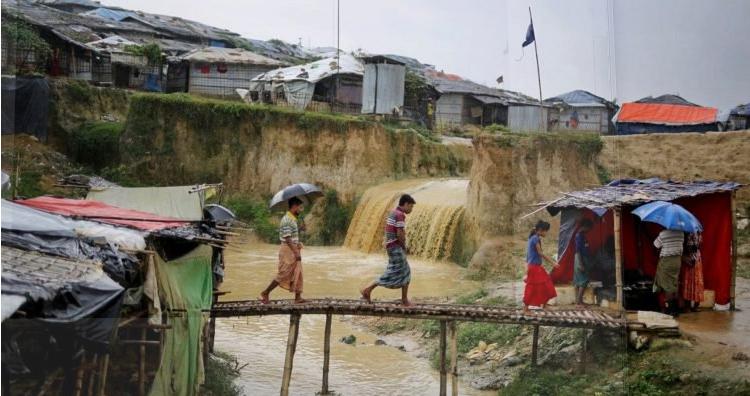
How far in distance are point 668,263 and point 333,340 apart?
4.62 meters

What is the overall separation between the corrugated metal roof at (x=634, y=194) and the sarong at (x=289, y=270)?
3191 millimetres

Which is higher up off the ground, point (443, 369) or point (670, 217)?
point (670, 217)

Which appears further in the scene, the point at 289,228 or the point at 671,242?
the point at 671,242

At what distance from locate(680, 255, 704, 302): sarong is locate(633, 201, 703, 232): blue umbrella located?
0.65 meters

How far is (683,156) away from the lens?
15.4 meters

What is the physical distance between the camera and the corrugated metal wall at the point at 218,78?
23828 mm

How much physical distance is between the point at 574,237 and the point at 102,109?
→ 16352 millimetres

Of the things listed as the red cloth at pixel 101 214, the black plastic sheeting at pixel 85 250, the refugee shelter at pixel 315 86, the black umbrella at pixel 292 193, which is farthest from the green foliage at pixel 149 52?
the black plastic sheeting at pixel 85 250

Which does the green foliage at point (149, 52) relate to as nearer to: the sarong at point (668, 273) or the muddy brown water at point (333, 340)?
the muddy brown water at point (333, 340)

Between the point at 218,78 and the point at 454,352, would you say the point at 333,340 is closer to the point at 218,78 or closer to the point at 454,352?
the point at 454,352

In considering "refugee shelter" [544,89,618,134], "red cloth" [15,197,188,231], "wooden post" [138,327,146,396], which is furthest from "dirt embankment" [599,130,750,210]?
"wooden post" [138,327,146,396]

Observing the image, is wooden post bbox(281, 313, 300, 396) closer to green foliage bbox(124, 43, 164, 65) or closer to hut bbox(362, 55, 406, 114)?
hut bbox(362, 55, 406, 114)

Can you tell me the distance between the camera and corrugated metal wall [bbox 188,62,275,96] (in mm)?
23828

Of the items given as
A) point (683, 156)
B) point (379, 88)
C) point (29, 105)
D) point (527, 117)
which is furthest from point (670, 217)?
point (379, 88)
